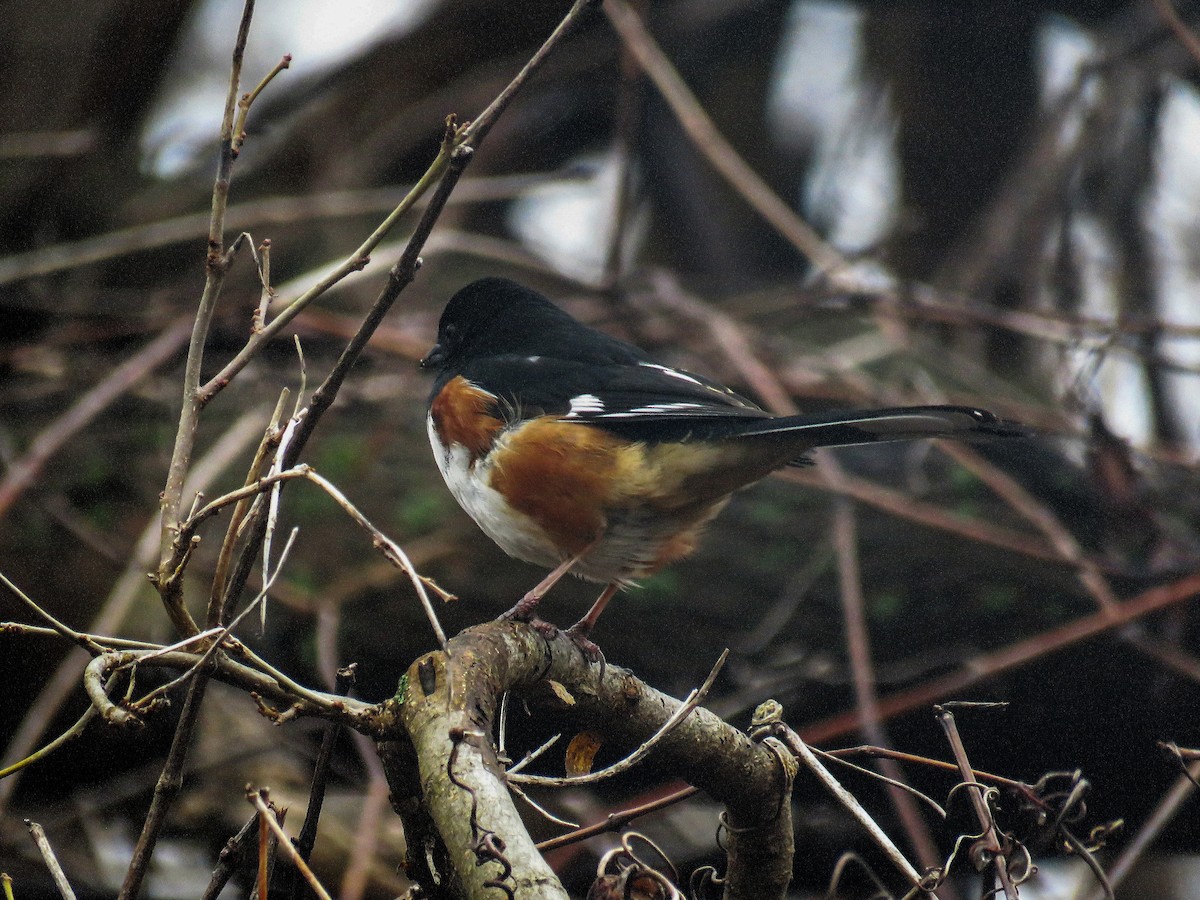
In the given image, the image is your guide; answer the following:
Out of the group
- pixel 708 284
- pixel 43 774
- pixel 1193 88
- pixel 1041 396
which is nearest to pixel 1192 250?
pixel 1193 88

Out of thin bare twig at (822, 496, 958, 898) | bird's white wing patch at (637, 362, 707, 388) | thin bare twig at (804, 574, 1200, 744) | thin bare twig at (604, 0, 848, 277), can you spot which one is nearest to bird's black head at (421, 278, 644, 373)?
bird's white wing patch at (637, 362, 707, 388)

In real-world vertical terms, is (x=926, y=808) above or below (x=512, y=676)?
below

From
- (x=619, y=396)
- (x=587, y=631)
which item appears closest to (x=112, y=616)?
(x=587, y=631)

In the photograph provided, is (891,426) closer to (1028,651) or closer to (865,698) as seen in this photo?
(865,698)

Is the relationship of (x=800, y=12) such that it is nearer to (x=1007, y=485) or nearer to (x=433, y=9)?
(x=433, y=9)

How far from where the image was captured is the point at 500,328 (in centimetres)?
271

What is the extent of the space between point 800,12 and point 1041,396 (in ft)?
10.4

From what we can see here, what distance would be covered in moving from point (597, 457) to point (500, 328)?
1.96 ft

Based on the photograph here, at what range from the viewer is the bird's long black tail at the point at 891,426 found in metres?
1.76

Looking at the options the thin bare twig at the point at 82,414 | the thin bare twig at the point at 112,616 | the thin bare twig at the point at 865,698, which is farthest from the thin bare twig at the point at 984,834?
the thin bare twig at the point at 82,414

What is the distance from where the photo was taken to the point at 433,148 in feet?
16.0

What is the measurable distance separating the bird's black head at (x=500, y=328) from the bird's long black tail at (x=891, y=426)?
635 millimetres

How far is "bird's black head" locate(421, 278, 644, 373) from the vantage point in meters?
2.63

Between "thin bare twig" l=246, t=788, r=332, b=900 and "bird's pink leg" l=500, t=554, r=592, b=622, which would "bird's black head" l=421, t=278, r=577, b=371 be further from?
"thin bare twig" l=246, t=788, r=332, b=900
